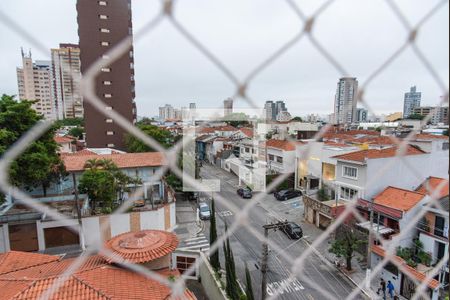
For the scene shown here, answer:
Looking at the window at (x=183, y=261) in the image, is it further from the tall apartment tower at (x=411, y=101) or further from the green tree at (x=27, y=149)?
the tall apartment tower at (x=411, y=101)

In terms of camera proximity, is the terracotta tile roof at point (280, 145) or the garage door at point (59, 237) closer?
the garage door at point (59, 237)

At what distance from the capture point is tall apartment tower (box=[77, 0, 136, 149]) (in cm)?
1190

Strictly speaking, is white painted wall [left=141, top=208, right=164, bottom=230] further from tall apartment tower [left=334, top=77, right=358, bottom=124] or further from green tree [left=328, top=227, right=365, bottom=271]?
tall apartment tower [left=334, top=77, right=358, bottom=124]

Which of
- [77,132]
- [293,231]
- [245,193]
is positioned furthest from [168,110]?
[77,132]

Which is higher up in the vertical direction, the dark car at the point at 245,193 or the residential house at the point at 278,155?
the residential house at the point at 278,155

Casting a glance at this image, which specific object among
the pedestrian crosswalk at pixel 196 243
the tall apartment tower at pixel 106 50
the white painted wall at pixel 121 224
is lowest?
the pedestrian crosswalk at pixel 196 243

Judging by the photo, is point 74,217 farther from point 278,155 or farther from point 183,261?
point 278,155

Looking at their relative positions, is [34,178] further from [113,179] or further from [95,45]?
[95,45]

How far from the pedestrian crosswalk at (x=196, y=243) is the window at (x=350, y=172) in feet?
12.3

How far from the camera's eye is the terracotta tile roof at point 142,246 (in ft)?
11.8

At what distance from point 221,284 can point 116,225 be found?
3157 millimetres

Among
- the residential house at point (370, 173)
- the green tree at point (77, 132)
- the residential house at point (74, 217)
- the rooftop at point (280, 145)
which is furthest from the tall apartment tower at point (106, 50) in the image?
the residential house at point (370, 173)

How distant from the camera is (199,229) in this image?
748 centimetres

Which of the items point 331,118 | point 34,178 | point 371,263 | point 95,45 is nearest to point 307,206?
point 371,263
